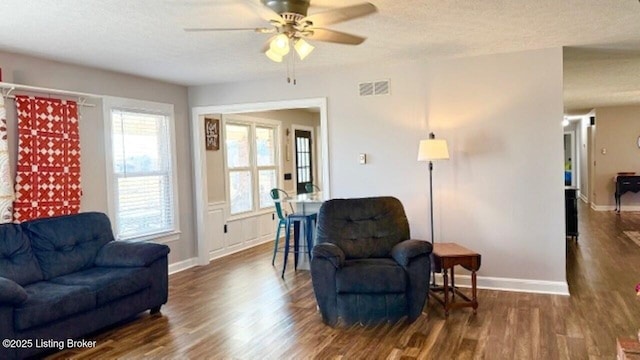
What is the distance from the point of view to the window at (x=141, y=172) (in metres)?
4.94

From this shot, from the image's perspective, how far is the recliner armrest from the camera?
11.8 feet

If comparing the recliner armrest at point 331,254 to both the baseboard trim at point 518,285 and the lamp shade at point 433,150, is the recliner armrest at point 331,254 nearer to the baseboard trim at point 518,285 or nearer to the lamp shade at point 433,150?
the lamp shade at point 433,150

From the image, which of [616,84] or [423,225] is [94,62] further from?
[616,84]

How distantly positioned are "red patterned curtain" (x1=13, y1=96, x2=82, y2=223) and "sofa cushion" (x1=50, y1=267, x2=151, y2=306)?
0.79 m

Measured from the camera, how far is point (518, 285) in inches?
176

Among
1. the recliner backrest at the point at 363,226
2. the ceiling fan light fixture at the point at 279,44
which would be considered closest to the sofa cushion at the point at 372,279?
the recliner backrest at the point at 363,226

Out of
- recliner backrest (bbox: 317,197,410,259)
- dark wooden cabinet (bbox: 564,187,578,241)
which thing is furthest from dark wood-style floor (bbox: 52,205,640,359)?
dark wooden cabinet (bbox: 564,187,578,241)

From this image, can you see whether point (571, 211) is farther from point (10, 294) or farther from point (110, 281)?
point (10, 294)

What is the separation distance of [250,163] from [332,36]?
461 centimetres

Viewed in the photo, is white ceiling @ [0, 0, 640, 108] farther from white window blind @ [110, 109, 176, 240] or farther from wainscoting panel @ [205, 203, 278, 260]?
wainscoting panel @ [205, 203, 278, 260]

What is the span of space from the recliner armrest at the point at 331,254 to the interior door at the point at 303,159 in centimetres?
488

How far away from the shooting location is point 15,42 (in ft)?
11.9

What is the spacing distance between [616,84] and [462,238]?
394cm

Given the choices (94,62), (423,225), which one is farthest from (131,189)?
(423,225)
